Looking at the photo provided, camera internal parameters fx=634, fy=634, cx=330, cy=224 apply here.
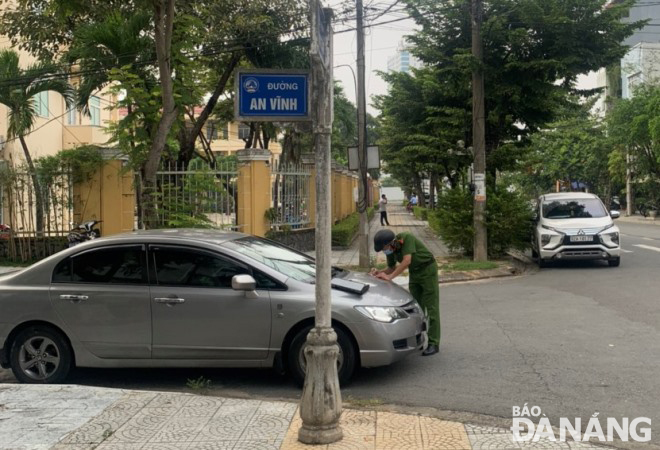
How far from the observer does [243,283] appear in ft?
18.5

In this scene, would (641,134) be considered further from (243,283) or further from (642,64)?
(243,283)

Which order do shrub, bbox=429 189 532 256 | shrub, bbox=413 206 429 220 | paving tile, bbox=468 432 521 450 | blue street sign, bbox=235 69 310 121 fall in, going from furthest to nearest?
shrub, bbox=413 206 429 220 < shrub, bbox=429 189 532 256 < blue street sign, bbox=235 69 310 121 < paving tile, bbox=468 432 521 450

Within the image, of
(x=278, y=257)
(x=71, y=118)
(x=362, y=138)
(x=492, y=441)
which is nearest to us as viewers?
(x=492, y=441)

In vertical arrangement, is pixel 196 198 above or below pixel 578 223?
above

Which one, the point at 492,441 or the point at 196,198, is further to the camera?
the point at 196,198

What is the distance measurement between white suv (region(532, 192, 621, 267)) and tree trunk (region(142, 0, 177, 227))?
8.39 m

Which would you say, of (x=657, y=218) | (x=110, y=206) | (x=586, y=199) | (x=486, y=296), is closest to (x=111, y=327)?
(x=486, y=296)

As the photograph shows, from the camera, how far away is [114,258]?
6.17 metres

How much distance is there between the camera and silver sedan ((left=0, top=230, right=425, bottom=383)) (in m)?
5.74

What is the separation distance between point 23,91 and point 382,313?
1268cm

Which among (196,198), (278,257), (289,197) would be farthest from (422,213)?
(278,257)

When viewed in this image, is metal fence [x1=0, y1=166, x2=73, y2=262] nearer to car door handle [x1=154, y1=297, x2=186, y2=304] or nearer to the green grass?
the green grass

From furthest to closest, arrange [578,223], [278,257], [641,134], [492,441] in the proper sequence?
[641,134], [578,223], [278,257], [492,441]

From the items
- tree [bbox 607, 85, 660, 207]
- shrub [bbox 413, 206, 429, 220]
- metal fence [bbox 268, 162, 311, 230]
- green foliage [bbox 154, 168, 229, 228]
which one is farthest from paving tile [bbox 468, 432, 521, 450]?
tree [bbox 607, 85, 660, 207]
